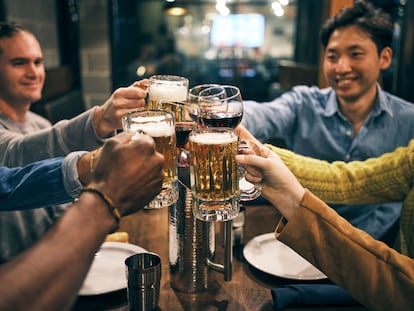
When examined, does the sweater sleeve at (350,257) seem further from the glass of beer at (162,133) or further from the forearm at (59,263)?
the forearm at (59,263)

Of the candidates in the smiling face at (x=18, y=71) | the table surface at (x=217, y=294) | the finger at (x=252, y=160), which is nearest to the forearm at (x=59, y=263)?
the finger at (x=252, y=160)

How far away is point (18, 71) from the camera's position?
7.63 feet

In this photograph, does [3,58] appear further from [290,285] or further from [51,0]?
[51,0]

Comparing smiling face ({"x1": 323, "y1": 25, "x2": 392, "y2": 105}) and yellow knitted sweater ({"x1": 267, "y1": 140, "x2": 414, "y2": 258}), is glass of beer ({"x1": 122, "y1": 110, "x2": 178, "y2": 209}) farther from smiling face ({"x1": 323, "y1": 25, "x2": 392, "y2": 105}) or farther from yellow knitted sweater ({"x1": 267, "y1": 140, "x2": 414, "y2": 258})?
smiling face ({"x1": 323, "y1": 25, "x2": 392, "y2": 105})

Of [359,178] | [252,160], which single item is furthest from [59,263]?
[359,178]

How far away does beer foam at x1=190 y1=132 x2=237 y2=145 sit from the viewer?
101 centimetres

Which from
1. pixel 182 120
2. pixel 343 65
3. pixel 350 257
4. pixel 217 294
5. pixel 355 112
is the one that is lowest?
pixel 217 294

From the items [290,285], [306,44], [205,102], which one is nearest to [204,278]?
[290,285]

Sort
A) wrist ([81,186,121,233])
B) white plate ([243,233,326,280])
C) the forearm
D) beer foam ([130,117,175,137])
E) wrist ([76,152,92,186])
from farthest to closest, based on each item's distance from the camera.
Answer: white plate ([243,233,326,280]) < wrist ([76,152,92,186]) < beer foam ([130,117,175,137]) < wrist ([81,186,121,233]) < the forearm

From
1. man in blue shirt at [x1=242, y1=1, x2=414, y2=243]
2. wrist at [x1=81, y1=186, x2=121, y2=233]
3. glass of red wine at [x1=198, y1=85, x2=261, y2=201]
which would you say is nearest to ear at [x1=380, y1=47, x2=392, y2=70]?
man in blue shirt at [x1=242, y1=1, x2=414, y2=243]

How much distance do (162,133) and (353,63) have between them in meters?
1.55

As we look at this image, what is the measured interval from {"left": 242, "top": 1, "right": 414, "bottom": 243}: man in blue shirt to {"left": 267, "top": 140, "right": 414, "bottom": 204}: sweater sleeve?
1.89 ft

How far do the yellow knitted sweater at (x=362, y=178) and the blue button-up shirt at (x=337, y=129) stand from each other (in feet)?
1.83

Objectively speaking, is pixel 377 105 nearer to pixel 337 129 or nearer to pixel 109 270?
pixel 337 129
